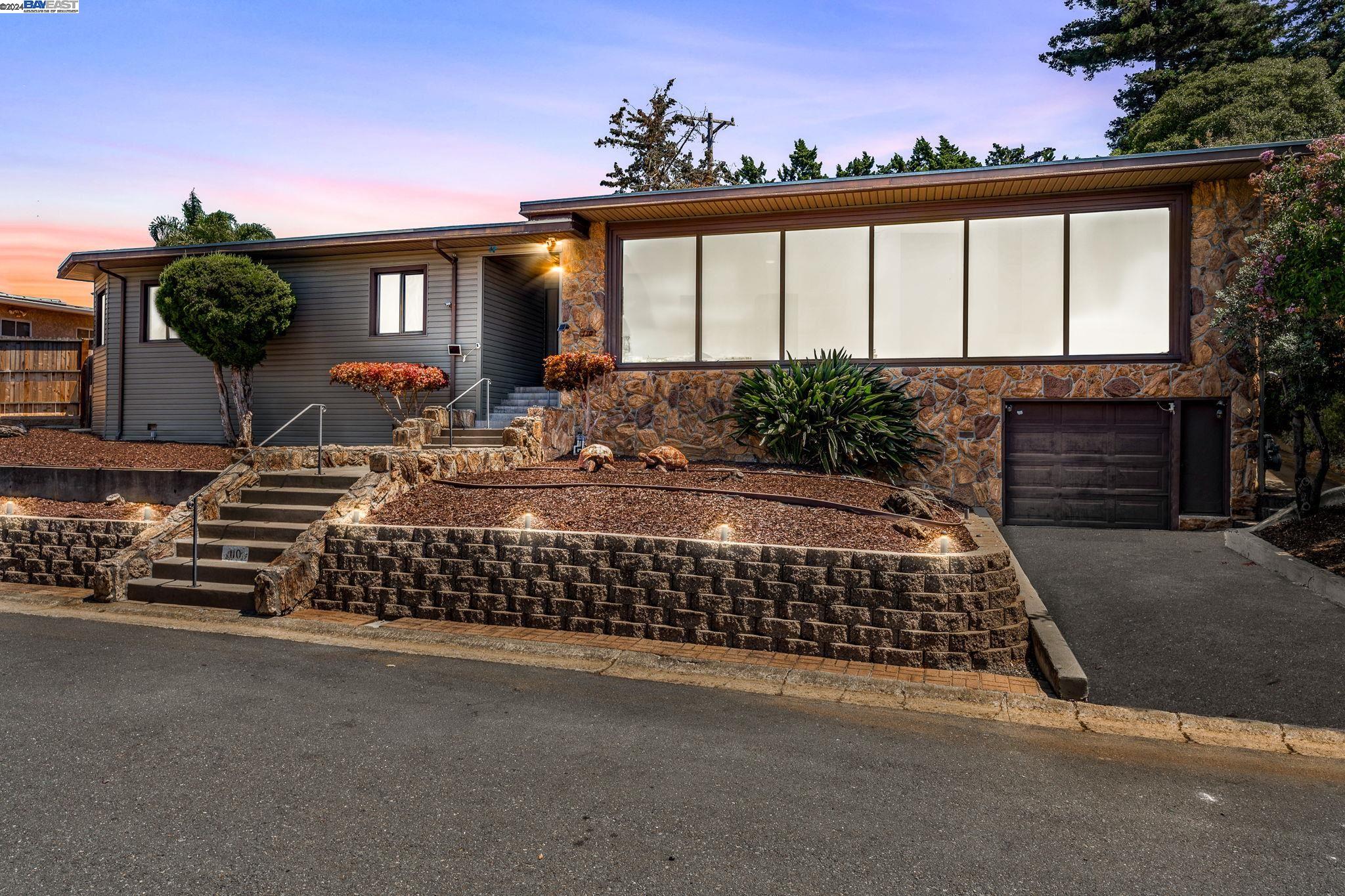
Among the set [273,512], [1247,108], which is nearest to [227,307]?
[273,512]

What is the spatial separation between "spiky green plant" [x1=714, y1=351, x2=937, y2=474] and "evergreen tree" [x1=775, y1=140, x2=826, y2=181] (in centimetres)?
2019

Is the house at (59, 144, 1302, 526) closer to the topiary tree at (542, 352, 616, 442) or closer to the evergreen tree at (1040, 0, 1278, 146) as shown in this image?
the topiary tree at (542, 352, 616, 442)

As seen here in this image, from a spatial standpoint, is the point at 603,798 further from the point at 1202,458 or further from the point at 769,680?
the point at 1202,458

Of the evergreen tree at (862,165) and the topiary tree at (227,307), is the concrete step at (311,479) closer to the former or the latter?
the topiary tree at (227,307)

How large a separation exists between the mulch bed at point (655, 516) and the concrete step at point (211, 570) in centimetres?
131

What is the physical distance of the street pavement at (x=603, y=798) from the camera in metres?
3.02

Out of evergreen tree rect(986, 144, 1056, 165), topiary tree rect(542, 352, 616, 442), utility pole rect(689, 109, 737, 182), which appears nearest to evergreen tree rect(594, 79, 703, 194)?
utility pole rect(689, 109, 737, 182)

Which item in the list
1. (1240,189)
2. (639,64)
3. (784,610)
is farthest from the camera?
(639,64)

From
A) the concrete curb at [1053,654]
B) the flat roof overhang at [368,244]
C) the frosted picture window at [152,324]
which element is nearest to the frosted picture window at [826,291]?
the flat roof overhang at [368,244]

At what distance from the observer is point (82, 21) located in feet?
32.4

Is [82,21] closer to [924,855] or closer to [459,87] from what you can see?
[459,87]

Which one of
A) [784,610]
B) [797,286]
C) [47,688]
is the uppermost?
[797,286]

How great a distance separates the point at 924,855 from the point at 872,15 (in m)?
11.7

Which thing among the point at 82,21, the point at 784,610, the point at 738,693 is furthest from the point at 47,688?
the point at 82,21
